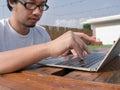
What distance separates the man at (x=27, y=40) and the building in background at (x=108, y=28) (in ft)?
44.4

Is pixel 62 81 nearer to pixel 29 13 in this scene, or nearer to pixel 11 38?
pixel 29 13

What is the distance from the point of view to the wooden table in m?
0.65

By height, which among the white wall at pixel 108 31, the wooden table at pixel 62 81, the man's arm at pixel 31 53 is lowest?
the white wall at pixel 108 31

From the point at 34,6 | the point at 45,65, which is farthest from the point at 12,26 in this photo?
the point at 45,65

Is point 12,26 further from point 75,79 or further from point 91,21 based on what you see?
point 91,21

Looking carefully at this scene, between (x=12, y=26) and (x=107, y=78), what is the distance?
1119mm

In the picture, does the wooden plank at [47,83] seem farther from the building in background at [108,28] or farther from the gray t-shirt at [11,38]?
the building in background at [108,28]

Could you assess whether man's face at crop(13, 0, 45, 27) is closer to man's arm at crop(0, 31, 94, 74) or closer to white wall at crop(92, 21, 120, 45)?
man's arm at crop(0, 31, 94, 74)

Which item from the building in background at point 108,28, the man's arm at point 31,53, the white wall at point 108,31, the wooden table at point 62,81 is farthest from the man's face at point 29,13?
the white wall at point 108,31

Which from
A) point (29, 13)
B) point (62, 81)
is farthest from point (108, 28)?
point (62, 81)

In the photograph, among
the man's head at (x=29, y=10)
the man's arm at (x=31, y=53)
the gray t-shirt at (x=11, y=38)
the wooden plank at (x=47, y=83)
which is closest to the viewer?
the wooden plank at (x=47, y=83)

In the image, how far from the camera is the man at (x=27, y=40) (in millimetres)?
950

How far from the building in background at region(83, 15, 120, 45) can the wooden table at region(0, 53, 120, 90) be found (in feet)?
47.1

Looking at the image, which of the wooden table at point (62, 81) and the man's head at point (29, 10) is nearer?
the wooden table at point (62, 81)
